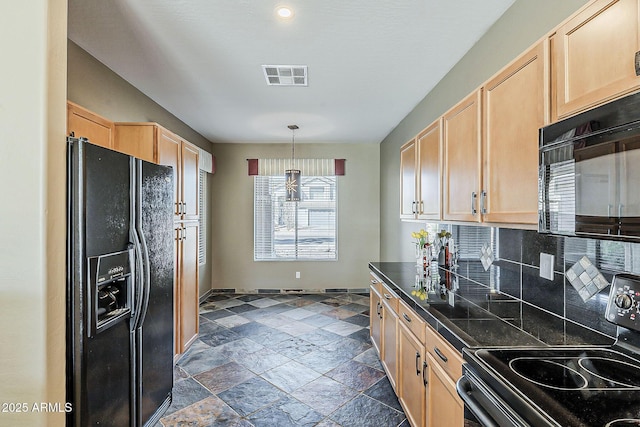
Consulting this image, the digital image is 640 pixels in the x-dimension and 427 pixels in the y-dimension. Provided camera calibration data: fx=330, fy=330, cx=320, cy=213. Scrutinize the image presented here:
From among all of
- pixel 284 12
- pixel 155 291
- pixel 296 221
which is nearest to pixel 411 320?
pixel 155 291

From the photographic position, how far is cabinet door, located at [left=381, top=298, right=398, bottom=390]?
249 centimetres

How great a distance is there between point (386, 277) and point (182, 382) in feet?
6.54

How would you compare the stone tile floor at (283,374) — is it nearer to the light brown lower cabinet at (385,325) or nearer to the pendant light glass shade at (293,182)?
the light brown lower cabinet at (385,325)

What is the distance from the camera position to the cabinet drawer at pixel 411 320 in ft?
6.16

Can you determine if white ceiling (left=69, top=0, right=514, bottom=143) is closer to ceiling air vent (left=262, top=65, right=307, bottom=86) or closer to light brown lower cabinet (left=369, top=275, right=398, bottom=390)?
ceiling air vent (left=262, top=65, right=307, bottom=86)

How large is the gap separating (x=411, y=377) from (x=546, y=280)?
3.26ft

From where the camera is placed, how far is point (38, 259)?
4.23ft

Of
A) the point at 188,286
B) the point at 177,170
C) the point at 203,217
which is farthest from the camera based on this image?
the point at 203,217

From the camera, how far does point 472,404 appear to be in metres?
1.18

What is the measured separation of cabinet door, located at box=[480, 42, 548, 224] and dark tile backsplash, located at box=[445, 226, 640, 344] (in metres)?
0.34

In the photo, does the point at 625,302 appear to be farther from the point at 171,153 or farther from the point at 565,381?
the point at 171,153

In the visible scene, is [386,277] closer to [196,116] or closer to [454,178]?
[454,178]

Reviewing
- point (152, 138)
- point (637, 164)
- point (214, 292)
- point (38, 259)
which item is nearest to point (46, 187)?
point (38, 259)

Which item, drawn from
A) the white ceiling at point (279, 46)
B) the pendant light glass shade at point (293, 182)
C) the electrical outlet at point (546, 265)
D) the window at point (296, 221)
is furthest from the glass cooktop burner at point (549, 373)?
the window at point (296, 221)
